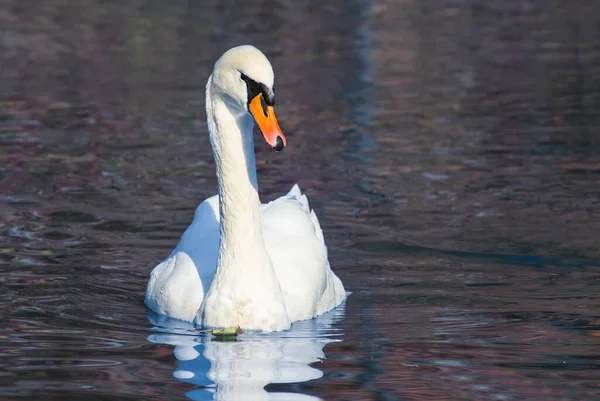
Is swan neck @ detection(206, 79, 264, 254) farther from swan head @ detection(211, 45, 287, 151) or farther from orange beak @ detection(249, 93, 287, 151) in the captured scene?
orange beak @ detection(249, 93, 287, 151)

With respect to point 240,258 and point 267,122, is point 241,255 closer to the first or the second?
point 240,258

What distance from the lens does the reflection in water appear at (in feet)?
22.0

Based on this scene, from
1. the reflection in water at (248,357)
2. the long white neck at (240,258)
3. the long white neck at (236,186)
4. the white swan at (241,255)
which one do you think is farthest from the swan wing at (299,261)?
the long white neck at (236,186)

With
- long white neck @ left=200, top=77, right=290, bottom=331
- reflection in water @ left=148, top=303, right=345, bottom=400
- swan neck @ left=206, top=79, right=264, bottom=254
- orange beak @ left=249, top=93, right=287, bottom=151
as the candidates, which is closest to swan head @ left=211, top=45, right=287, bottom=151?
orange beak @ left=249, top=93, right=287, bottom=151

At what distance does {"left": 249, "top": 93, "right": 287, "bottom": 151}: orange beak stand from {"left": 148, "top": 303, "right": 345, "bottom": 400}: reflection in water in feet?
3.91

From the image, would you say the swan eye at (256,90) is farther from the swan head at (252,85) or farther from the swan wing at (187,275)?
the swan wing at (187,275)

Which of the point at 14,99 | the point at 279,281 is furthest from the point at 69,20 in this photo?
the point at 279,281

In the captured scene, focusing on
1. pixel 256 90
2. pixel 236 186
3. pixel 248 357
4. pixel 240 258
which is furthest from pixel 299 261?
pixel 256 90

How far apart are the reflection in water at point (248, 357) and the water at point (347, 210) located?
0.07 feet

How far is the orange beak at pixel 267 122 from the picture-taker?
702cm

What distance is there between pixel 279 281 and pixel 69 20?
895 inches

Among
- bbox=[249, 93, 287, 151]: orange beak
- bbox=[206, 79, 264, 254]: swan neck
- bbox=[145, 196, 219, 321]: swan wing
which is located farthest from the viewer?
bbox=[145, 196, 219, 321]: swan wing

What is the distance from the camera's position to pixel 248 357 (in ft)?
24.3

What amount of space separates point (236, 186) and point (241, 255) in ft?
1.36
